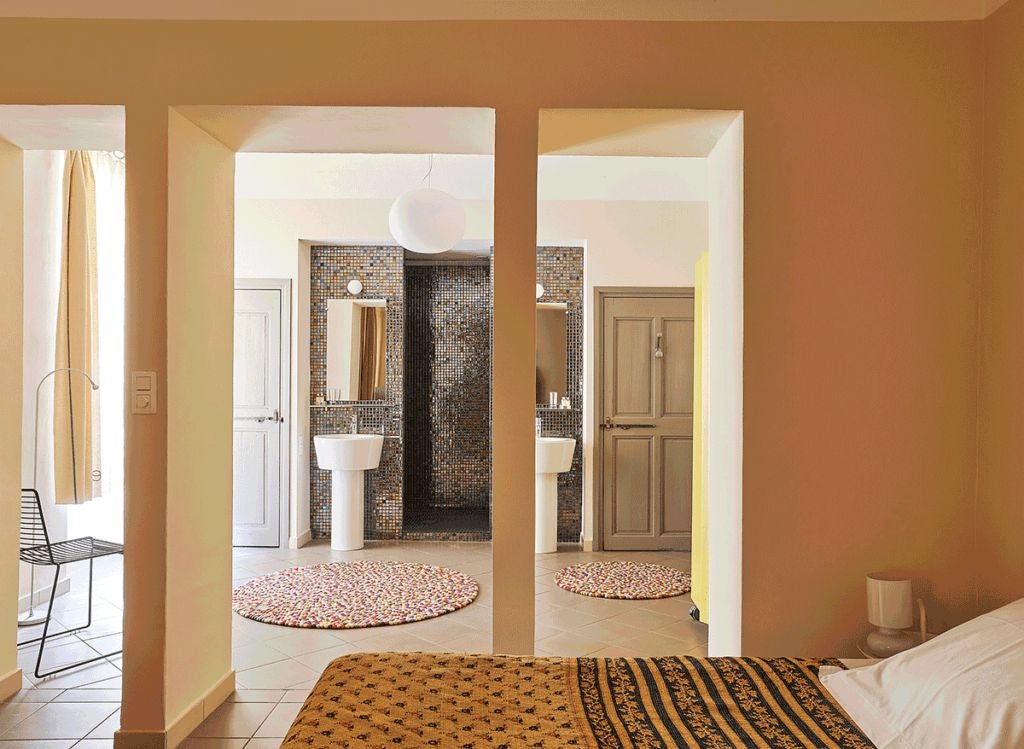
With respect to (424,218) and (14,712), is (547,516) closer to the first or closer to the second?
(424,218)

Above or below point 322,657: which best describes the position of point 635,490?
above

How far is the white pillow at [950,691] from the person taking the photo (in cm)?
135

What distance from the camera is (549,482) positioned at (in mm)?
5516

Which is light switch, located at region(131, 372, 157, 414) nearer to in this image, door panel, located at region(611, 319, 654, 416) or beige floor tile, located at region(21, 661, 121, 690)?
beige floor tile, located at region(21, 661, 121, 690)

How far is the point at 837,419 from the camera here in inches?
99.3

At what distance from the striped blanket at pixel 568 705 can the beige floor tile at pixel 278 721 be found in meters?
1.12

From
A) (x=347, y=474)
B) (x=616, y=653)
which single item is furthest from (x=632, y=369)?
(x=616, y=653)

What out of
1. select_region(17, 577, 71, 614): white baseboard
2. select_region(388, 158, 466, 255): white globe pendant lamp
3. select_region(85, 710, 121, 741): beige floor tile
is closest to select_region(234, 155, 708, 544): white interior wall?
select_region(388, 158, 466, 255): white globe pendant lamp

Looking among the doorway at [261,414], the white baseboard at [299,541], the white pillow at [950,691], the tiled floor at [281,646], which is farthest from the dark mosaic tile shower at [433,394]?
the white pillow at [950,691]

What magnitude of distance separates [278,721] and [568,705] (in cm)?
169

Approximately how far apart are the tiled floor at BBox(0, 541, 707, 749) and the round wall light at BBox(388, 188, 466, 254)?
2.23 meters

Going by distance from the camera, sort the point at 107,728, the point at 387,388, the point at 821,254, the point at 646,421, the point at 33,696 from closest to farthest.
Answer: the point at 821,254, the point at 107,728, the point at 33,696, the point at 646,421, the point at 387,388

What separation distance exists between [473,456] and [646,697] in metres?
5.54

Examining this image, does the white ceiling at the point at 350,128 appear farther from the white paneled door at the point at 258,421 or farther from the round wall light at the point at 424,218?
the white paneled door at the point at 258,421
